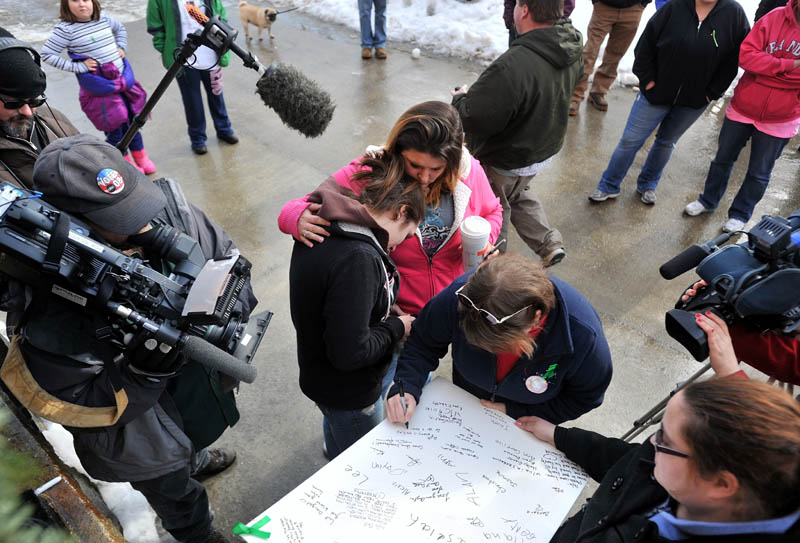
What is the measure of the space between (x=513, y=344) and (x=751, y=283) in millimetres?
978

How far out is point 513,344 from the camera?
1.71m

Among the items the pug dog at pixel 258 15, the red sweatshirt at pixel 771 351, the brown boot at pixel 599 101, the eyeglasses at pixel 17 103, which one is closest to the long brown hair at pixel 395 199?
the red sweatshirt at pixel 771 351

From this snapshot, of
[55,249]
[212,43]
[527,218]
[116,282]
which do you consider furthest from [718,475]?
[527,218]

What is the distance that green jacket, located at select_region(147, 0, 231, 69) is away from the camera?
4352mm

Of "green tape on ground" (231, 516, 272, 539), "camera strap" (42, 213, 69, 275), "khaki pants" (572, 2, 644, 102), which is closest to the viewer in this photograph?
"camera strap" (42, 213, 69, 275)

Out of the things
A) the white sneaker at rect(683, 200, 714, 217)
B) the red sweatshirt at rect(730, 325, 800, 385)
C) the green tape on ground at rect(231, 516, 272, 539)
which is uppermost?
the red sweatshirt at rect(730, 325, 800, 385)

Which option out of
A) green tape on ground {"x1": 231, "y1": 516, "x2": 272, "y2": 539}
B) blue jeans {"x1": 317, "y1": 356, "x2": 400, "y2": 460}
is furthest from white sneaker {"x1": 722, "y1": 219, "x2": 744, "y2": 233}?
green tape on ground {"x1": 231, "y1": 516, "x2": 272, "y2": 539}

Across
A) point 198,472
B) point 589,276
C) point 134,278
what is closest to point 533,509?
point 134,278

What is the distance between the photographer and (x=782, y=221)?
1996mm

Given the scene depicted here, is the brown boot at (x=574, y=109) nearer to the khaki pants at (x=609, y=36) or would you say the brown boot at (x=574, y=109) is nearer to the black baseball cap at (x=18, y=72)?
the khaki pants at (x=609, y=36)

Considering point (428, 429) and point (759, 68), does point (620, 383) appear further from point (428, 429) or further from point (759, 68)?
point (759, 68)

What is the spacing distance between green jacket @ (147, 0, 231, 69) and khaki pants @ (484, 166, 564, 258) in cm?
254

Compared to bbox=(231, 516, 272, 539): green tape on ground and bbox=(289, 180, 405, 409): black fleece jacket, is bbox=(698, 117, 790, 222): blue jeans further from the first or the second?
bbox=(231, 516, 272, 539): green tape on ground

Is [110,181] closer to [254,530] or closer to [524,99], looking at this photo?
[254,530]
